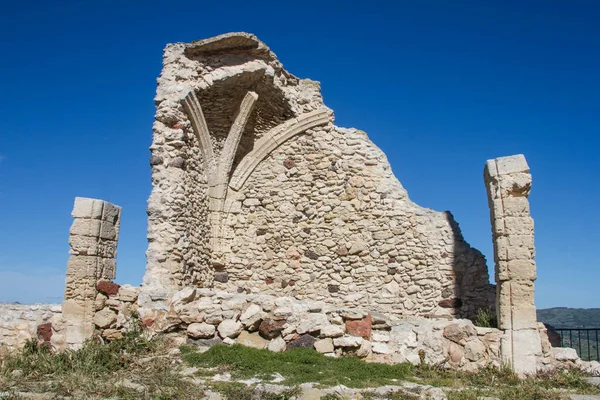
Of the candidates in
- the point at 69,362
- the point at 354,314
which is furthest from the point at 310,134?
the point at 69,362

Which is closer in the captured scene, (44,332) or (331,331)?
(331,331)

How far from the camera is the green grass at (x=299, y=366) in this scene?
5.59 metres

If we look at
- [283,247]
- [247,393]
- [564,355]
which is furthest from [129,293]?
[564,355]

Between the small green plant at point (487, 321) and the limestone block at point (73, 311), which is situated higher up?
the small green plant at point (487, 321)

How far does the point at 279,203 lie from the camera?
10.2 m

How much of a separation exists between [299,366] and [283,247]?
13.7 ft

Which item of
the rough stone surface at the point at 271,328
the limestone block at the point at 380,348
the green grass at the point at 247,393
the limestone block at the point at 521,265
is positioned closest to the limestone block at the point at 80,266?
the rough stone surface at the point at 271,328

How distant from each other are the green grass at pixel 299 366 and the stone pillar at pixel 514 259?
1.49 m

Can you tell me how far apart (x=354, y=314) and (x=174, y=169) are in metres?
3.78

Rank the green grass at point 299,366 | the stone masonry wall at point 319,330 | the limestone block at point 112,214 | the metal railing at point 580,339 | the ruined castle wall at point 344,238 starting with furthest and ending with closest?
the ruined castle wall at point 344,238 < the metal railing at point 580,339 < the limestone block at point 112,214 < the stone masonry wall at point 319,330 < the green grass at point 299,366

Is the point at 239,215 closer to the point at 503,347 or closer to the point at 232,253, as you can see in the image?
the point at 232,253

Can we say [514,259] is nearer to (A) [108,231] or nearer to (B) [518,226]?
(B) [518,226]

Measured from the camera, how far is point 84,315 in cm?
741

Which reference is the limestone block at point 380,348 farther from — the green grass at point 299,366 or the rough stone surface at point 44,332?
the rough stone surface at point 44,332
